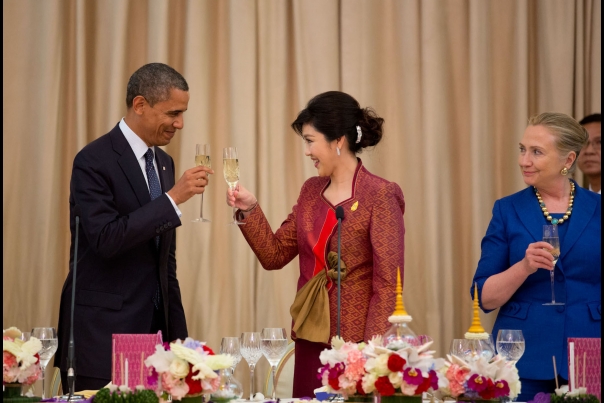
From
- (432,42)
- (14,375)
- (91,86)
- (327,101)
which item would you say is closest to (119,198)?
(327,101)

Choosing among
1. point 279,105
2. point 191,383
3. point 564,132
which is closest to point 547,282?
point 564,132

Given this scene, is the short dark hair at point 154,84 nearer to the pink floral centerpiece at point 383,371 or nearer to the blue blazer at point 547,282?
the blue blazer at point 547,282

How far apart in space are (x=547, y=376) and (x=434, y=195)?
197 cm

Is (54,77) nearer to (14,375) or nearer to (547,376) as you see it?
(14,375)

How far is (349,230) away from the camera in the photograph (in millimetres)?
3266

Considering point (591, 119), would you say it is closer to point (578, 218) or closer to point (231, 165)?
point (578, 218)

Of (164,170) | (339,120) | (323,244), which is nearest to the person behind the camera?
(323,244)

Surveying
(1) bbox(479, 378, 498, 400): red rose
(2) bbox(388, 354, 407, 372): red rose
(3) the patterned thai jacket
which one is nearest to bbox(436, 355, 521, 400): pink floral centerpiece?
(1) bbox(479, 378, 498, 400): red rose

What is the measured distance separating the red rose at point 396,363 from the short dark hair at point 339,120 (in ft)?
4.71

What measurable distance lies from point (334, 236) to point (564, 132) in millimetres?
1047

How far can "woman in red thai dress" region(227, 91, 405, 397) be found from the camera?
10.5 ft

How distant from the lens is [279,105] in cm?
493

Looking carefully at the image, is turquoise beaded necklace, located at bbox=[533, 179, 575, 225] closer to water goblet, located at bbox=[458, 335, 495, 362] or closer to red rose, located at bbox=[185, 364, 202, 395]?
water goblet, located at bbox=[458, 335, 495, 362]

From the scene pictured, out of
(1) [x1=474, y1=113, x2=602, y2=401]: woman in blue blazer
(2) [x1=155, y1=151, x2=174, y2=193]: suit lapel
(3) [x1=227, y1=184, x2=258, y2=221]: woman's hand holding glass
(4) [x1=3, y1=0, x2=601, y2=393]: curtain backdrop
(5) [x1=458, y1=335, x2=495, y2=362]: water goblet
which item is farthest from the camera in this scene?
(4) [x1=3, y1=0, x2=601, y2=393]: curtain backdrop
